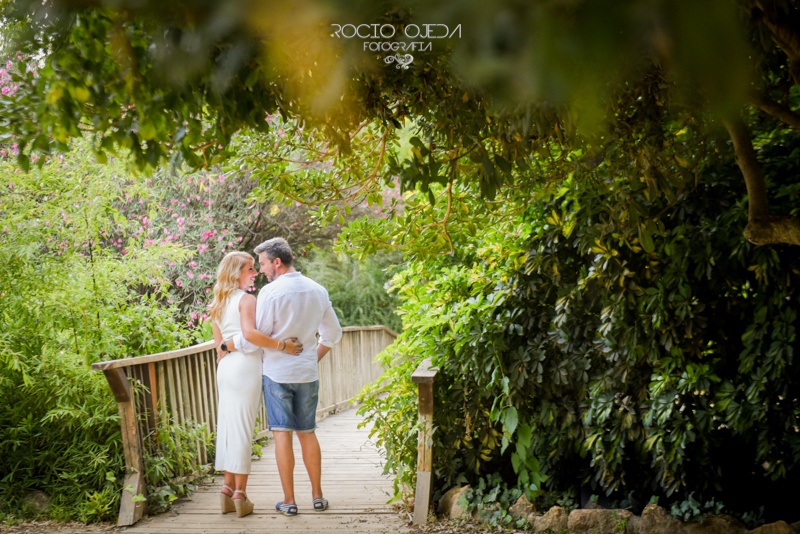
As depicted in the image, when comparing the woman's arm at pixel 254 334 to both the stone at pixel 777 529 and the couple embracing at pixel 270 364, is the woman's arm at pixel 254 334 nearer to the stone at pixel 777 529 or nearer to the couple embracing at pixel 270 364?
the couple embracing at pixel 270 364

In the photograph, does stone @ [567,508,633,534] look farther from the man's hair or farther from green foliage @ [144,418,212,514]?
green foliage @ [144,418,212,514]

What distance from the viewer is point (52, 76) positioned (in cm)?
164

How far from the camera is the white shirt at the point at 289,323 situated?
4680 mm

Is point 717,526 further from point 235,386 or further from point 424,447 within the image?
point 235,386

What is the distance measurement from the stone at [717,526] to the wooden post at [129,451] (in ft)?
10.3

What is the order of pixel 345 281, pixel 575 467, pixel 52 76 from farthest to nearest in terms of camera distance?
pixel 345 281 < pixel 575 467 < pixel 52 76

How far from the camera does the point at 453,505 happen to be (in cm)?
437

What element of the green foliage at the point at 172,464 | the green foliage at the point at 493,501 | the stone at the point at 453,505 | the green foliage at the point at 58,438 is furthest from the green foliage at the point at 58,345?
the green foliage at the point at 493,501

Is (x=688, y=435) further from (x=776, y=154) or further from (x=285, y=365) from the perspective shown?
(x=285, y=365)

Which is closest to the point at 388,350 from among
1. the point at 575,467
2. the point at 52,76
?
the point at 575,467

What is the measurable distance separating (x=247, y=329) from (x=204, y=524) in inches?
46.8

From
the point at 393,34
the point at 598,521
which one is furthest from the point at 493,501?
the point at 393,34

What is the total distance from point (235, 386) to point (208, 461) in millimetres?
1415

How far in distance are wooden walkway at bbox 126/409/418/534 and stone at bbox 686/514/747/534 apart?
1.49m
